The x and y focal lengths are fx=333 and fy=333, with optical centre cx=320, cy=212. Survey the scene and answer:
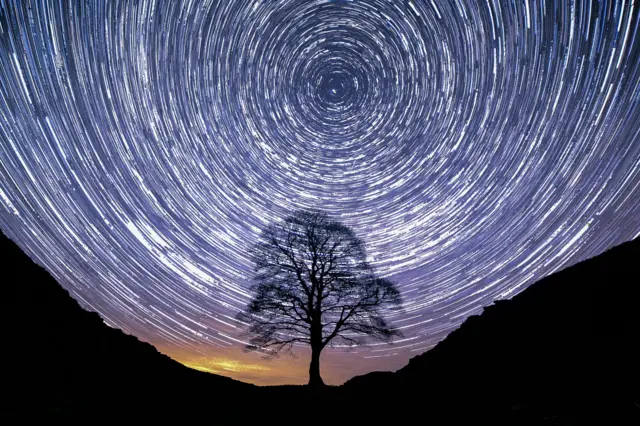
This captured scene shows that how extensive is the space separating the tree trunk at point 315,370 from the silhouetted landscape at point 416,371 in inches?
25.0

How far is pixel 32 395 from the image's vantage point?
5.16 m

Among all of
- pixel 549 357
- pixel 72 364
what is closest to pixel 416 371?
pixel 549 357

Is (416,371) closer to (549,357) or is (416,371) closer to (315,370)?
(315,370)

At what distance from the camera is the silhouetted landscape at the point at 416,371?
525 centimetres

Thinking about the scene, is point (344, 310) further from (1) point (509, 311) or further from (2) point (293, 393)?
(1) point (509, 311)

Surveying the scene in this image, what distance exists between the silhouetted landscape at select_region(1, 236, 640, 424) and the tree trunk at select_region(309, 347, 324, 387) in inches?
25.0

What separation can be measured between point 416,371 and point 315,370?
3.38 m

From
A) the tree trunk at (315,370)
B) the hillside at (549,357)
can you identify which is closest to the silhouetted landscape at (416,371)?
the hillside at (549,357)

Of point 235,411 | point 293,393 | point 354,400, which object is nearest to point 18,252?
point 235,411

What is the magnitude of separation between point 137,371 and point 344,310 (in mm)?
7026

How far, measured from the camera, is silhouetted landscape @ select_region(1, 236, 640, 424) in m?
5.25

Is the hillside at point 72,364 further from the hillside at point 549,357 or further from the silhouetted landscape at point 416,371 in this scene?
the hillside at point 549,357

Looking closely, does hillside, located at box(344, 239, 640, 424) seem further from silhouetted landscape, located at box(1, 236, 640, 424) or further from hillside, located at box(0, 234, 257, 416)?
hillside, located at box(0, 234, 257, 416)

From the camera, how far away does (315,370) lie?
37.6 ft
